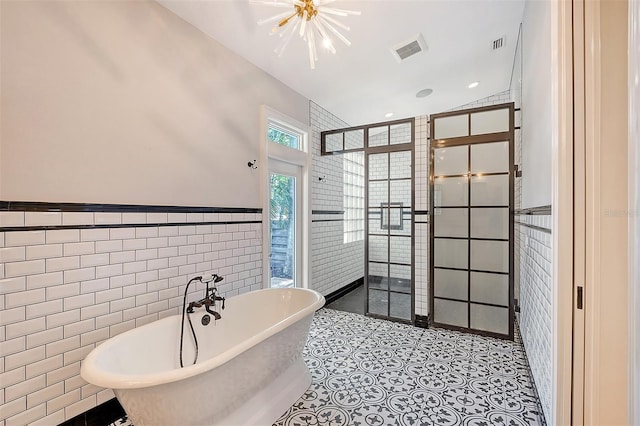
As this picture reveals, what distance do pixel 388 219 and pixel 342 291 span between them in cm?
163

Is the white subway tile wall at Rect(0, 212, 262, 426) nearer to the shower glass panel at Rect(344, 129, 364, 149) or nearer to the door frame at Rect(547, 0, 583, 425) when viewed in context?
the door frame at Rect(547, 0, 583, 425)

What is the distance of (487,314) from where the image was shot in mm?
3146

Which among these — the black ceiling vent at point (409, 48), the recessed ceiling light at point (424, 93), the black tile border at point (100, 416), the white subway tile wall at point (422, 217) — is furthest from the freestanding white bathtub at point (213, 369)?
the recessed ceiling light at point (424, 93)

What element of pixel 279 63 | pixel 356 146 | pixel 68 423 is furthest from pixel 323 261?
pixel 68 423

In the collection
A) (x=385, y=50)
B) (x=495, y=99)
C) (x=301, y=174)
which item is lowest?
(x=301, y=174)

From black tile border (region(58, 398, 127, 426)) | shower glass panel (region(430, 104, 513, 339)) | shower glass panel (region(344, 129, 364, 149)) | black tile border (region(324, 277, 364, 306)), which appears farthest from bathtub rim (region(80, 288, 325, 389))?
shower glass panel (region(344, 129, 364, 149))

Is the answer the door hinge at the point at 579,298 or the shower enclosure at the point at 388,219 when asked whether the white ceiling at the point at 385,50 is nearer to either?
the shower enclosure at the point at 388,219

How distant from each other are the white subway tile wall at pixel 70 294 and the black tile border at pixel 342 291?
2.41m

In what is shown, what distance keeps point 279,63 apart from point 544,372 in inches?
133

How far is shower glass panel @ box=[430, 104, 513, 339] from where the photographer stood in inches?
121

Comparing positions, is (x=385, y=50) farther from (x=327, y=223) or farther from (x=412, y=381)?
(x=412, y=381)

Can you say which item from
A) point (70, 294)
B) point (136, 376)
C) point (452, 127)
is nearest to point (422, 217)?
point (452, 127)

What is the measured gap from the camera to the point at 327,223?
171 inches

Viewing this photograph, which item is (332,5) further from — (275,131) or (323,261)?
(323,261)
